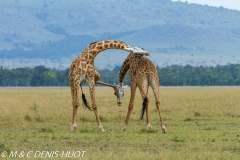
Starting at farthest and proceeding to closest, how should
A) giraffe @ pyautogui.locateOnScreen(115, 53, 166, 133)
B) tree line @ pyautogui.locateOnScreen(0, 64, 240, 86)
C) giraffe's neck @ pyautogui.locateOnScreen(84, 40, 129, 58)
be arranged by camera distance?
tree line @ pyautogui.locateOnScreen(0, 64, 240, 86) → giraffe's neck @ pyautogui.locateOnScreen(84, 40, 129, 58) → giraffe @ pyautogui.locateOnScreen(115, 53, 166, 133)

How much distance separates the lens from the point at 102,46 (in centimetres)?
1669

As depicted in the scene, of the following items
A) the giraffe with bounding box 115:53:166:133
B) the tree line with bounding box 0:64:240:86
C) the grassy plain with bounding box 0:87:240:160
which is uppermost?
the giraffe with bounding box 115:53:166:133

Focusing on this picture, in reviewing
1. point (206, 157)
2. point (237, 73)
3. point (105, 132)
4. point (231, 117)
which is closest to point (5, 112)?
point (105, 132)

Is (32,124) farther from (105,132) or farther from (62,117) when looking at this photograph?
(105,132)

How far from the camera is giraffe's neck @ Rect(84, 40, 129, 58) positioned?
649 inches

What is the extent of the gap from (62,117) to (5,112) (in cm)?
189

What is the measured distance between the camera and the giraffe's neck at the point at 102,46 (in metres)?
16.5
